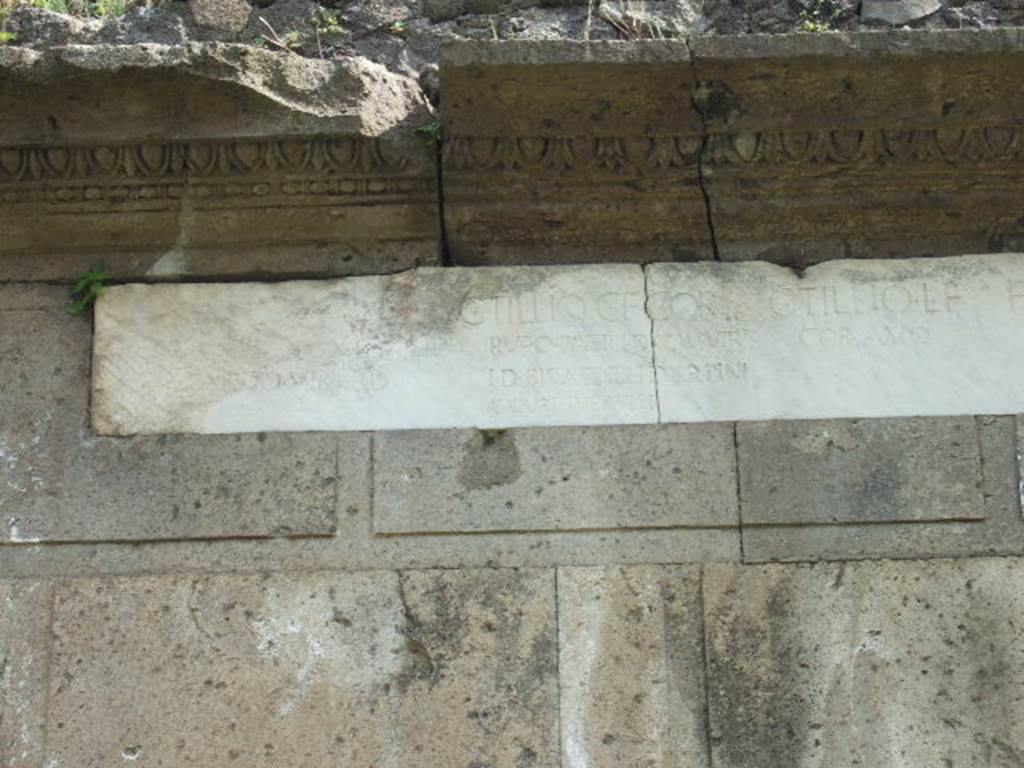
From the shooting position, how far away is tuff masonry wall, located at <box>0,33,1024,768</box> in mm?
3977

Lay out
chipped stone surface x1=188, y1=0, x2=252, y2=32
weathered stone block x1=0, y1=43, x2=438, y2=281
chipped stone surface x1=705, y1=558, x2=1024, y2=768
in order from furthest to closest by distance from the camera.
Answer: chipped stone surface x1=188, y1=0, x2=252, y2=32
weathered stone block x1=0, y1=43, x2=438, y2=281
chipped stone surface x1=705, y1=558, x2=1024, y2=768

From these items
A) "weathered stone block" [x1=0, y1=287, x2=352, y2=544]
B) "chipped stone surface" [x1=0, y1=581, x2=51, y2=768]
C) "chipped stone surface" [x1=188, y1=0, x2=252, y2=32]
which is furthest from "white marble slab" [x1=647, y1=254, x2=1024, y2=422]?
"chipped stone surface" [x1=0, y1=581, x2=51, y2=768]

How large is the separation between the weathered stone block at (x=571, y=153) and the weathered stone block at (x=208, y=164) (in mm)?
149

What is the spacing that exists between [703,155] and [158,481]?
5.62 ft

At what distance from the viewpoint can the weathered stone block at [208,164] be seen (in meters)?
4.24

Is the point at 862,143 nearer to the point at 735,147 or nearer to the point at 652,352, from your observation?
the point at 735,147

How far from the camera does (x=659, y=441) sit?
4.21m

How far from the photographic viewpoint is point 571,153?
14.1 ft

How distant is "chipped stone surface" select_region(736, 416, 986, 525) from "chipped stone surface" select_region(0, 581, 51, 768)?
1851mm

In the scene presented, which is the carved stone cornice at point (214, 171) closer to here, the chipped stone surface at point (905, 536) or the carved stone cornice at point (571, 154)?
the carved stone cornice at point (571, 154)

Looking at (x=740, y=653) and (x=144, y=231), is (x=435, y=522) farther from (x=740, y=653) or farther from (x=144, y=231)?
(x=144, y=231)

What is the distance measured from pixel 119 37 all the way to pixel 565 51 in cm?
148

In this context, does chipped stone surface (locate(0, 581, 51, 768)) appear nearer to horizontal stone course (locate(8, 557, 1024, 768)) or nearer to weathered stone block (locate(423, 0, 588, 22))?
horizontal stone course (locate(8, 557, 1024, 768))

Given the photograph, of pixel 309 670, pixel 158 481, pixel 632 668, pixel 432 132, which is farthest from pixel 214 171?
pixel 632 668
